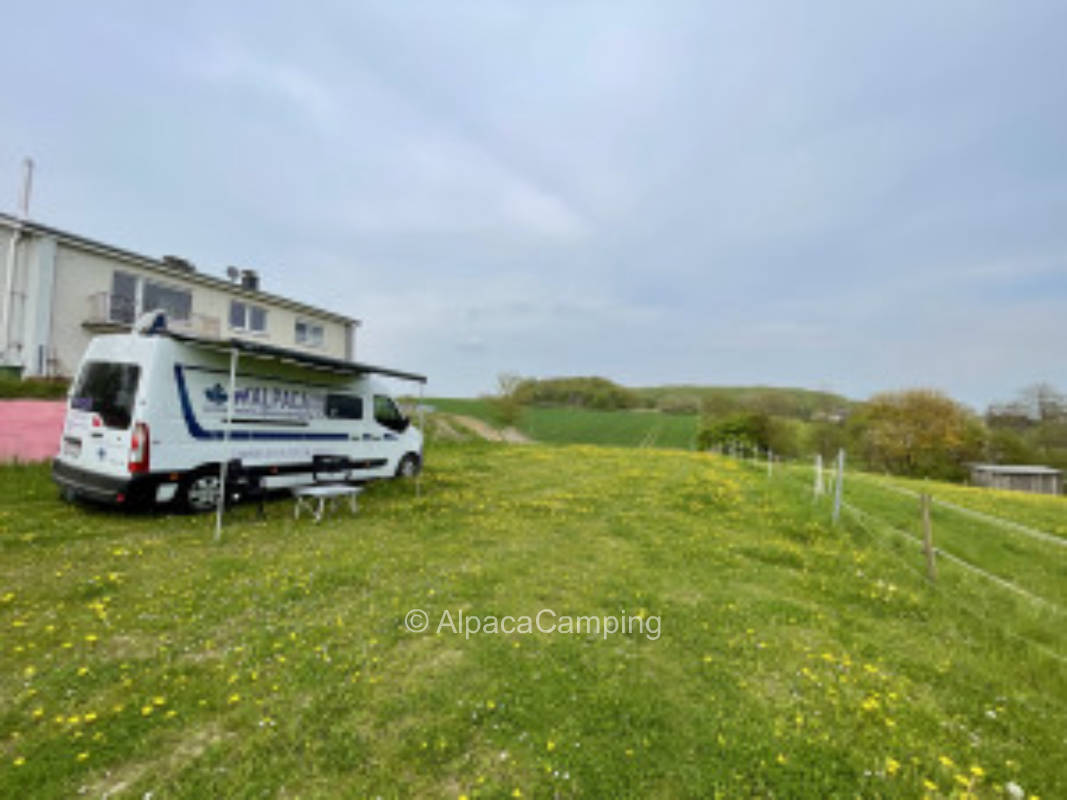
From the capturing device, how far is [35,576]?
454 centimetres

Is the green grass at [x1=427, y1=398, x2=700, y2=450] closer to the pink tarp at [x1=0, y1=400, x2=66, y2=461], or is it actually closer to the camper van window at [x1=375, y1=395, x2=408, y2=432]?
the camper van window at [x1=375, y1=395, x2=408, y2=432]

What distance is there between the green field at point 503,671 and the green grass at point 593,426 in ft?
94.0

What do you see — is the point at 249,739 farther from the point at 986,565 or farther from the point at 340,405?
the point at 986,565

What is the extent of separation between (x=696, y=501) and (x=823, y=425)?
41.5m

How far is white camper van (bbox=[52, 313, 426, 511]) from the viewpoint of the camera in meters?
6.37

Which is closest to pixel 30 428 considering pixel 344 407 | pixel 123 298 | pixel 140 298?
pixel 344 407

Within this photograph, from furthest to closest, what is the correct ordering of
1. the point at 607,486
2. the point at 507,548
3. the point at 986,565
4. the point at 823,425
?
1. the point at 823,425
2. the point at 607,486
3. the point at 986,565
4. the point at 507,548

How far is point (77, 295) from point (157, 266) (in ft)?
9.05

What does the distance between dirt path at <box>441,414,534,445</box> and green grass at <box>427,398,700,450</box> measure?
0.89 metres

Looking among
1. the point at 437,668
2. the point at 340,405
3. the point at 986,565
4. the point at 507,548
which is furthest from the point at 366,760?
the point at 986,565

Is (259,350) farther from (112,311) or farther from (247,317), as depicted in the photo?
(247,317)

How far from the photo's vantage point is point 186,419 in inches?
267

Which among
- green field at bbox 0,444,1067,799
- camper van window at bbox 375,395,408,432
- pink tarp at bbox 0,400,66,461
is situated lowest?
green field at bbox 0,444,1067,799

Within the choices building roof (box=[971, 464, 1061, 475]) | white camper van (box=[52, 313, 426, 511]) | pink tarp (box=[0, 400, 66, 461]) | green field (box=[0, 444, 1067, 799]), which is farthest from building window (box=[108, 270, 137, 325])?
building roof (box=[971, 464, 1061, 475])
